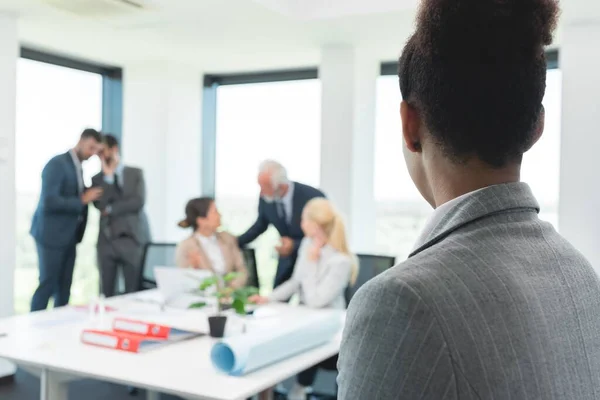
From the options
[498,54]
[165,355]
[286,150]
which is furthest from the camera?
[286,150]

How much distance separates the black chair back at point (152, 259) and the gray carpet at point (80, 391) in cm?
71

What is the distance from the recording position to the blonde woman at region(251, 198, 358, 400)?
392cm

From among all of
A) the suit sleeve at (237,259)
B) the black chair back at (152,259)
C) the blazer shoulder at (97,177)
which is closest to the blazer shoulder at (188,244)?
the suit sleeve at (237,259)

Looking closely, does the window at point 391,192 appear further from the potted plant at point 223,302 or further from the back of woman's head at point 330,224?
the potted plant at point 223,302

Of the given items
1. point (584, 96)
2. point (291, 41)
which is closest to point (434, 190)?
point (584, 96)

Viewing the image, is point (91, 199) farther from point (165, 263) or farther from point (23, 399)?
point (23, 399)

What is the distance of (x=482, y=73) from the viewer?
25.9 inches

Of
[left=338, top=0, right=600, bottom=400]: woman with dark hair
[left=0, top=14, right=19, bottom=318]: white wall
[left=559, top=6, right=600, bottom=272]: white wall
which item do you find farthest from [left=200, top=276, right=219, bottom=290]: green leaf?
[left=559, top=6, right=600, bottom=272]: white wall

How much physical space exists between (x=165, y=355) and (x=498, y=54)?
2.31 meters

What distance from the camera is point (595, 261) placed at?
506 cm

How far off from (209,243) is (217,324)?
61.7 inches

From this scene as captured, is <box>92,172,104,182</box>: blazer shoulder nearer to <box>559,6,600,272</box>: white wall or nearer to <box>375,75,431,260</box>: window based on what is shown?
<box>375,75,431,260</box>: window

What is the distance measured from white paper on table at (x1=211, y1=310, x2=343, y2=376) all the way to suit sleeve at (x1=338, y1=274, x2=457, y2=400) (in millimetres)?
1837

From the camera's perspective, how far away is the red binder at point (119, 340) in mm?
2777
